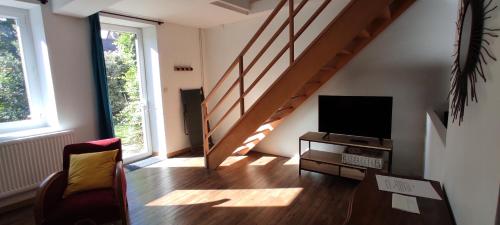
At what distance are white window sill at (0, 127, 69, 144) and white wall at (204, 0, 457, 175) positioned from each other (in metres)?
3.53

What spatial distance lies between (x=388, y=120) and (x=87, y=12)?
3905 millimetres

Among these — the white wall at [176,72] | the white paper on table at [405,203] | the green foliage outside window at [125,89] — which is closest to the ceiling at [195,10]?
the white wall at [176,72]

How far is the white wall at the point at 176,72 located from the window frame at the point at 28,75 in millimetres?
1674

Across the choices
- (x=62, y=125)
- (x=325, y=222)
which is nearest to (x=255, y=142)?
(x=325, y=222)

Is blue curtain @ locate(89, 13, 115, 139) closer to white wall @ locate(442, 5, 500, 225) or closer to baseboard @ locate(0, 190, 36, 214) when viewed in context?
baseboard @ locate(0, 190, 36, 214)

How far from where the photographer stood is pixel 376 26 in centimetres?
302

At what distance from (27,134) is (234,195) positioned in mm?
2560

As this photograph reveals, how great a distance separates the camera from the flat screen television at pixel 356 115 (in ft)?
9.77

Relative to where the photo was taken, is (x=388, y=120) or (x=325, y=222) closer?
(x=325, y=222)

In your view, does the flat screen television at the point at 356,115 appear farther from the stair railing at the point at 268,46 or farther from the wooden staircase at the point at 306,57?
the stair railing at the point at 268,46

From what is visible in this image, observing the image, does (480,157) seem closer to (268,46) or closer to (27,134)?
(268,46)

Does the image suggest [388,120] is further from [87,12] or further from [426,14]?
[87,12]

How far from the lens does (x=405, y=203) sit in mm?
1211

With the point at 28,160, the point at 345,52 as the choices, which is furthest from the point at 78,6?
the point at 345,52
